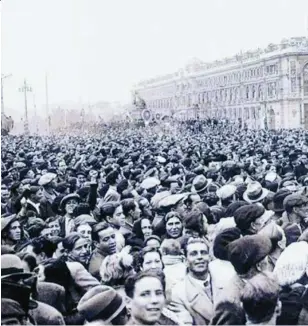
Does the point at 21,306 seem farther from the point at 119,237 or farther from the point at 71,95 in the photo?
the point at 71,95

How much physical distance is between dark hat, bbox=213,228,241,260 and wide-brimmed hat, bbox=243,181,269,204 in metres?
0.90

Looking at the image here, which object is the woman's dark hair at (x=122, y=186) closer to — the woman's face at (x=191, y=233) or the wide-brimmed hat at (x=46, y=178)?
the wide-brimmed hat at (x=46, y=178)

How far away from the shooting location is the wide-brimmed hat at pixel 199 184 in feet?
13.6

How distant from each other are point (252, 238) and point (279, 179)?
6.12 ft

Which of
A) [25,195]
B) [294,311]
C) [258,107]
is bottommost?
[294,311]

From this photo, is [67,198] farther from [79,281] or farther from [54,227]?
[79,281]

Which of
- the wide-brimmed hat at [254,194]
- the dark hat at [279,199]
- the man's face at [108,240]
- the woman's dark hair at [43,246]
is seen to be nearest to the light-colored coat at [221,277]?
the man's face at [108,240]

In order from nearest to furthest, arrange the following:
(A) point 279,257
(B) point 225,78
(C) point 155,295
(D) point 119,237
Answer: (C) point 155,295
(A) point 279,257
(D) point 119,237
(B) point 225,78

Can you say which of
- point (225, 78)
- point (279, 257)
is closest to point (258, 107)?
point (225, 78)

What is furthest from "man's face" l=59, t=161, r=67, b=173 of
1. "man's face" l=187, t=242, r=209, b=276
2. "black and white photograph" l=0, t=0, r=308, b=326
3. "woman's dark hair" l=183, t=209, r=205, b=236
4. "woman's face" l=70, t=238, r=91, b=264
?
"man's face" l=187, t=242, r=209, b=276

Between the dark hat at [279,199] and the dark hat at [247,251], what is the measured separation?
875 millimetres

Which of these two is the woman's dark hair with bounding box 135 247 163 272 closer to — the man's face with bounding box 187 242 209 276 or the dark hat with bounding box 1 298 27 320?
the man's face with bounding box 187 242 209 276

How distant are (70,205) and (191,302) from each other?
3.92ft

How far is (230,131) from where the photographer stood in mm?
9242
